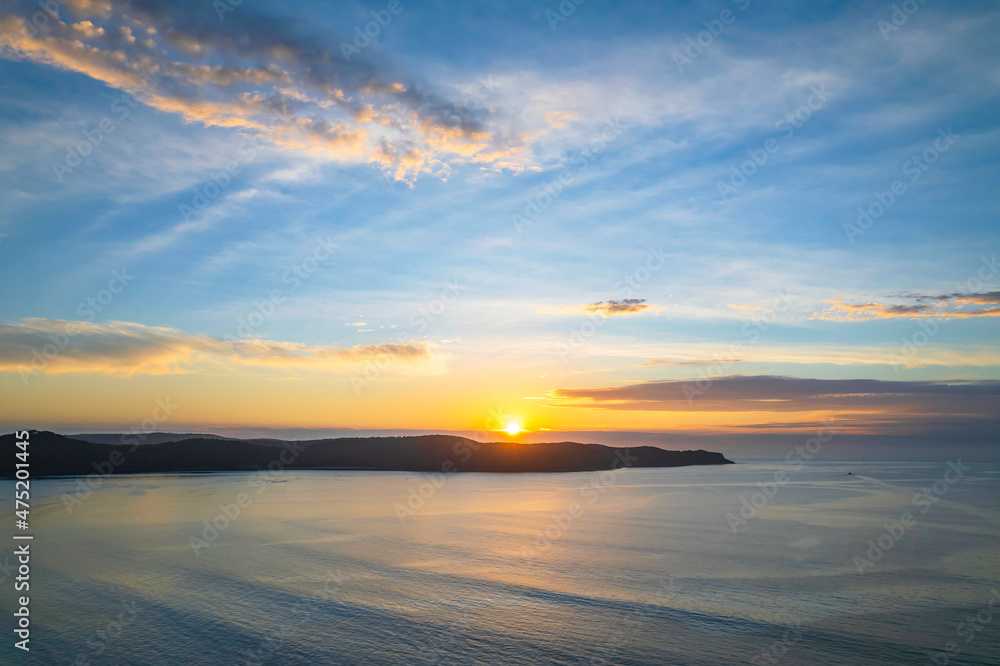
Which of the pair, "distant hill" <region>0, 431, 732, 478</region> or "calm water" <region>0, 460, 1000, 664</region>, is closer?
"calm water" <region>0, 460, 1000, 664</region>

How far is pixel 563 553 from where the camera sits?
27.6 m

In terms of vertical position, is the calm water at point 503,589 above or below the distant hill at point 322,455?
above

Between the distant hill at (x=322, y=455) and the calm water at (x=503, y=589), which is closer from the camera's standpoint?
the calm water at (x=503, y=589)

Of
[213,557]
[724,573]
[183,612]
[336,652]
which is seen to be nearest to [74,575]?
[213,557]

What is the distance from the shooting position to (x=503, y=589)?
68.2ft

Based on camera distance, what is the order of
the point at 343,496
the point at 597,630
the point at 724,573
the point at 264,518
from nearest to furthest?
1. the point at 597,630
2. the point at 724,573
3. the point at 264,518
4. the point at 343,496

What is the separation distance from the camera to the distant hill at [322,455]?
263 ft

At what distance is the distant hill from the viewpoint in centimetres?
8025

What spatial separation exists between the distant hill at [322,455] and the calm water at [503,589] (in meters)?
49.4

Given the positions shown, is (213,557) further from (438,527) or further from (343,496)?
(343,496)

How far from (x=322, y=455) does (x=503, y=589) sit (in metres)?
102

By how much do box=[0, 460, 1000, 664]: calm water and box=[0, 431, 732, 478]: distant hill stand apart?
162 feet

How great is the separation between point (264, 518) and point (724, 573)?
102ft

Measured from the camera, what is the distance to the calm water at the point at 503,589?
1509cm
